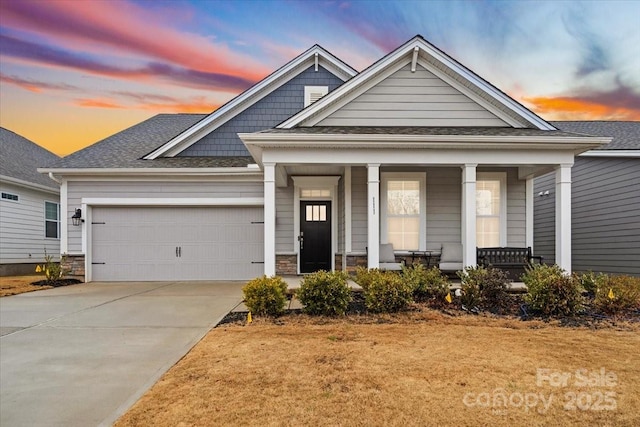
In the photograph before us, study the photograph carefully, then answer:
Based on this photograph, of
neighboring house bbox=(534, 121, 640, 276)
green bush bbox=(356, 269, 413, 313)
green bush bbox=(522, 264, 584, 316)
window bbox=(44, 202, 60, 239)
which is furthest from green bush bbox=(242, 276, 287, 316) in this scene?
window bbox=(44, 202, 60, 239)

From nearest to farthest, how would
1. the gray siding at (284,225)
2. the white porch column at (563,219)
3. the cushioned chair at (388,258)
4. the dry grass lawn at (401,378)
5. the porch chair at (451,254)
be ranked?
the dry grass lawn at (401,378)
the white porch column at (563,219)
the cushioned chair at (388,258)
the porch chair at (451,254)
the gray siding at (284,225)

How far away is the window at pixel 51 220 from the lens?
1562 centimetres

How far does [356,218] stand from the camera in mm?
10180

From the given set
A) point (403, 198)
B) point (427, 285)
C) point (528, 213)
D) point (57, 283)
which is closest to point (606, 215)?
point (528, 213)

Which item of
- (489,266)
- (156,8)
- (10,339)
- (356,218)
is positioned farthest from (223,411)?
(156,8)

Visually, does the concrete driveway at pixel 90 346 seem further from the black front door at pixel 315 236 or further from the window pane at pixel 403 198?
the window pane at pixel 403 198

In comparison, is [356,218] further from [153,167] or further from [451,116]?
[153,167]

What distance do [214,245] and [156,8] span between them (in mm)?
7776

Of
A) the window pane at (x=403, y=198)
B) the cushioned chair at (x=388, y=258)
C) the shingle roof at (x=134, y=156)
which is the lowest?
the cushioned chair at (x=388, y=258)

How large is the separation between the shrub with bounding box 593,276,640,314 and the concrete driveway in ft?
20.3

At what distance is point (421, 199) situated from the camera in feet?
32.9

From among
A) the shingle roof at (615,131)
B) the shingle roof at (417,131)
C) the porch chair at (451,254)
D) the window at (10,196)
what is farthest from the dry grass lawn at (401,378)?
the window at (10,196)

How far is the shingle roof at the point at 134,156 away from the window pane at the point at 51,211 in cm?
487

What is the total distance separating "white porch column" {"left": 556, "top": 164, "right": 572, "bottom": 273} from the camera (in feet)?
27.3
